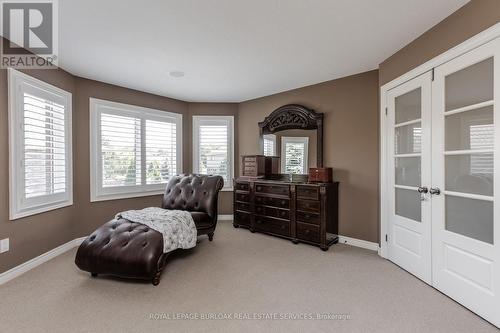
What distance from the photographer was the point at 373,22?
230 cm

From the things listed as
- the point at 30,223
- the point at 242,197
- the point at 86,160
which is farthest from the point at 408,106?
the point at 30,223

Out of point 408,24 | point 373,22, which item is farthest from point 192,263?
point 408,24

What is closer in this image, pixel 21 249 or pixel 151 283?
pixel 151 283

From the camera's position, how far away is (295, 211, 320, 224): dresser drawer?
3.53 m

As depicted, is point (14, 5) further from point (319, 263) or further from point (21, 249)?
point (319, 263)

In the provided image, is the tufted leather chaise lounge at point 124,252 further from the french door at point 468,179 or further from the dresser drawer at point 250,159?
the french door at point 468,179

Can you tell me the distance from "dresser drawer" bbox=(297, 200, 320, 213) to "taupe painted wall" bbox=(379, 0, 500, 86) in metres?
1.85

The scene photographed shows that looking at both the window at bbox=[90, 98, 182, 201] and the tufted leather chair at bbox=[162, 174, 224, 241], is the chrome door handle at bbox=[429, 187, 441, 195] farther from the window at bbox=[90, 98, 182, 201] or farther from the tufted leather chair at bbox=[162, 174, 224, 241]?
the window at bbox=[90, 98, 182, 201]

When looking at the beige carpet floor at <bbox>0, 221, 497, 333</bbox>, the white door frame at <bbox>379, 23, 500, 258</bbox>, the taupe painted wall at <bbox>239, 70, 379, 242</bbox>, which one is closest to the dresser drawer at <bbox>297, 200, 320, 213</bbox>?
the taupe painted wall at <bbox>239, 70, 379, 242</bbox>

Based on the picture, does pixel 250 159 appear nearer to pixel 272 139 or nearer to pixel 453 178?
pixel 272 139

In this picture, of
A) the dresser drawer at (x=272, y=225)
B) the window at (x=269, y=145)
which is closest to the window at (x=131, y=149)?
the window at (x=269, y=145)

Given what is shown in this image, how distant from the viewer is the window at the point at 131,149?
3936 mm

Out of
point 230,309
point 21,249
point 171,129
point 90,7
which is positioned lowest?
point 230,309

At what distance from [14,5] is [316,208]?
3.80 metres
